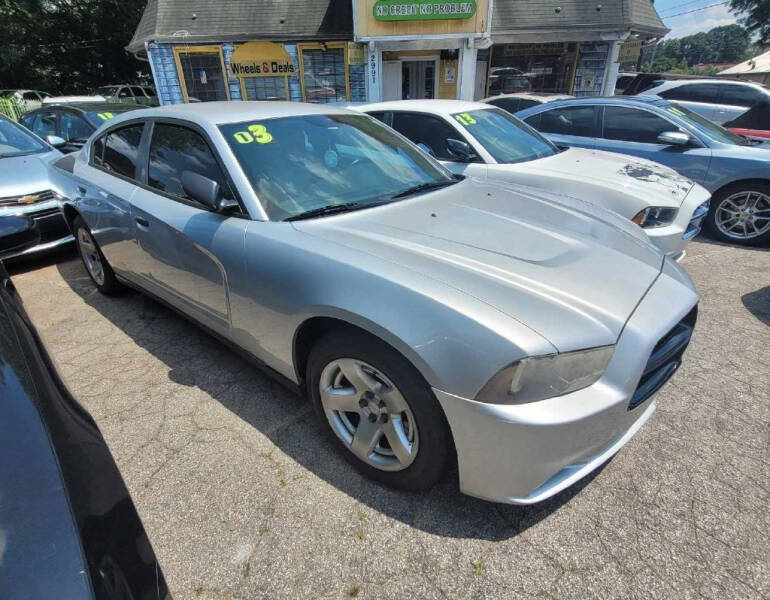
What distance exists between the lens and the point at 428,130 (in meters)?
4.98

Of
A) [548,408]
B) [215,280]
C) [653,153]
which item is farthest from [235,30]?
[548,408]

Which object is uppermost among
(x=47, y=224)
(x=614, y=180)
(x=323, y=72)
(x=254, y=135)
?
(x=323, y=72)

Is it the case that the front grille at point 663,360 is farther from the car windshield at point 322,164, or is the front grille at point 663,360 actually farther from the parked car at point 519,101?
the parked car at point 519,101

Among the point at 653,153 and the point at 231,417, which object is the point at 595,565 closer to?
the point at 231,417

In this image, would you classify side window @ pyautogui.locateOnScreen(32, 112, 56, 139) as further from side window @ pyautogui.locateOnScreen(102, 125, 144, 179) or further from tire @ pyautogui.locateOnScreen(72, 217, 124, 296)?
side window @ pyautogui.locateOnScreen(102, 125, 144, 179)

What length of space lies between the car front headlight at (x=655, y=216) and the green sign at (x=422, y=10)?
1006cm

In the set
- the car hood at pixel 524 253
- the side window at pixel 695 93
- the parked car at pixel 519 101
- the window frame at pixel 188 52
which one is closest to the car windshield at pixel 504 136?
the car hood at pixel 524 253

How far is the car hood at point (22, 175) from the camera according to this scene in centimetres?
459

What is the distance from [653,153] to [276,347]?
18.5ft

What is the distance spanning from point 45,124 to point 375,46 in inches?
329

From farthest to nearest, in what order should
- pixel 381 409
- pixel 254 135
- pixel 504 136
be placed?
pixel 504 136 < pixel 254 135 < pixel 381 409

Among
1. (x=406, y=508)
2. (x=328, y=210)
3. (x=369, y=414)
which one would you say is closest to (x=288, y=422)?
(x=369, y=414)

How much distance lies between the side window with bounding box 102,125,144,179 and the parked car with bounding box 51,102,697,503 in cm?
7

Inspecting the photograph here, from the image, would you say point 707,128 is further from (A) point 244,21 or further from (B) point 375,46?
(A) point 244,21
